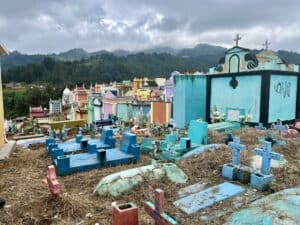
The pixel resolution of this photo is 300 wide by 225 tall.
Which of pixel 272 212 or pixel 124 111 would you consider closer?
pixel 272 212

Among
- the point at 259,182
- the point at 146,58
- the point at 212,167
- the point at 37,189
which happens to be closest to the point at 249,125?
the point at 212,167

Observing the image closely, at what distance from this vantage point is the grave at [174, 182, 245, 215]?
3787 mm

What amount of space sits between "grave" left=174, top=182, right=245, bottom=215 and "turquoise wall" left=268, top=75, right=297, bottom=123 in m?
7.01

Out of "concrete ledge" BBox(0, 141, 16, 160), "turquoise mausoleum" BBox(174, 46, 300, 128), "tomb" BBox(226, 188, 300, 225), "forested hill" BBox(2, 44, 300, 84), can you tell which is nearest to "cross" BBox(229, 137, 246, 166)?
"tomb" BBox(226, 188, 300, 225)

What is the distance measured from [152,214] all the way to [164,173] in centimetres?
182

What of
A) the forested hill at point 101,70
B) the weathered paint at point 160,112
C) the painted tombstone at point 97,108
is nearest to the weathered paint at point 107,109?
the painted tombstone at point 97,108

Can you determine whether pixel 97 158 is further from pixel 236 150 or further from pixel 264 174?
pixel 264 174

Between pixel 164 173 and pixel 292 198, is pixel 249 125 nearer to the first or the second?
pixel 164 173

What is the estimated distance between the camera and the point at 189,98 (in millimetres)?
12461

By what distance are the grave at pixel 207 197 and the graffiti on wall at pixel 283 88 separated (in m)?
7.32

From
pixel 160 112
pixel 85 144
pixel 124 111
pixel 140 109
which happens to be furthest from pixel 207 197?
pixel 124 111

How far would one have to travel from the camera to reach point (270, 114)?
34.2ft

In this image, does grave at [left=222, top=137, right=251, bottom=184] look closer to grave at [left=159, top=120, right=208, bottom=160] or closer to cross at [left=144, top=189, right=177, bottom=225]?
grave at [left=159, top=120, right=208, bottom=160]

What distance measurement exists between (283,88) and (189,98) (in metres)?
3.86
